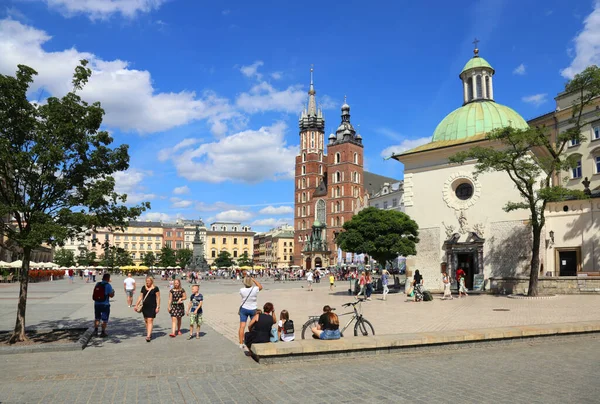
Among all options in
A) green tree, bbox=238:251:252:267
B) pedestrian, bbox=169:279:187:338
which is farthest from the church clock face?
green tree, bbox=238:251:252:267

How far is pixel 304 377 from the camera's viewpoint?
24.7ft

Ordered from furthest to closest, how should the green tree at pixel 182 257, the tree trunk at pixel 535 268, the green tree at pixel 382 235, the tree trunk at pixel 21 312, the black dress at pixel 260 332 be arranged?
the green tree at pixel 182 257 < the green tree at pixel 382 235 < the tree trunk at pixel 535 268 < the tree trunk at pixel 21 312 < the black dress at pixel 260 332

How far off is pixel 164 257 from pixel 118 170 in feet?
323

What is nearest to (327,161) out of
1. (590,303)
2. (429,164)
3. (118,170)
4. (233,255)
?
(233,255)

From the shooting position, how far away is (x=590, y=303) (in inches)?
758

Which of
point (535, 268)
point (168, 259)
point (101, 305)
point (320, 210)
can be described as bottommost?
point (168, 259)

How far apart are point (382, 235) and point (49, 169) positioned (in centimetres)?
2348

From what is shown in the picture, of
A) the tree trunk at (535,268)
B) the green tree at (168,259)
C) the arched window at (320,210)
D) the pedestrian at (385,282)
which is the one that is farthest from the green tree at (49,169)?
the arched window at (320,210)

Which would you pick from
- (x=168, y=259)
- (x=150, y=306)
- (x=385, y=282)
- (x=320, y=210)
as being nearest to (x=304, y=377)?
(x=150, y=306)

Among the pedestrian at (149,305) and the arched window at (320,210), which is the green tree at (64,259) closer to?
the arched window at (320,210)

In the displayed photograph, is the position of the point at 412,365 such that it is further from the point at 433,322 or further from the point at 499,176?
the point at 499,176

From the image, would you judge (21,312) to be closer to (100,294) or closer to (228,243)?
(100,294)

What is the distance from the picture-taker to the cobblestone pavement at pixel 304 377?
21.1 ft

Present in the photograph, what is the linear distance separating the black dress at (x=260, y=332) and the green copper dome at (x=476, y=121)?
83.3 feet
